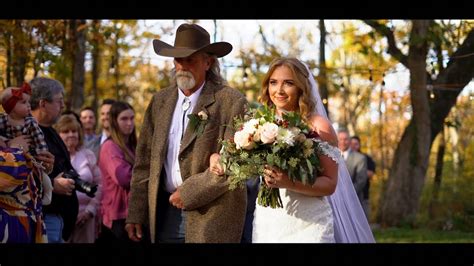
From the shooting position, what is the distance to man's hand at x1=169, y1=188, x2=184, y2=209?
21.7 feet

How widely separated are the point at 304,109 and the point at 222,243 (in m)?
1.10

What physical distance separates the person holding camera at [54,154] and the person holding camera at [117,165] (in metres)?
0.81

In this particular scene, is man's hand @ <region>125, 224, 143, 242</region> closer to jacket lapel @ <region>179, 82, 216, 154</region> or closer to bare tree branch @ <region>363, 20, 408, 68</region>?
jacket lapel @ <region>179, 82, 216, 154</region>

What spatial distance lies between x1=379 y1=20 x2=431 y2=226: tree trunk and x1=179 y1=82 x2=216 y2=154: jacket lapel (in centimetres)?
1319

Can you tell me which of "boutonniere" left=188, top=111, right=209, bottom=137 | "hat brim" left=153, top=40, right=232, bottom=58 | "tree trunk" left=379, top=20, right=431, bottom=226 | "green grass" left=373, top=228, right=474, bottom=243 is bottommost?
"green grass" left=373, top=228, right=474, bottom=243

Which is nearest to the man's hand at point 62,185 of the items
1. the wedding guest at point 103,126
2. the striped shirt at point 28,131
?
the striped shirt at point 28,131

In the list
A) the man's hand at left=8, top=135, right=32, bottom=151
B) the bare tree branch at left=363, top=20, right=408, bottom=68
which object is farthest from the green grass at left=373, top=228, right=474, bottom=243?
the man's hand at left=8, top=135, right=32, bottom=151

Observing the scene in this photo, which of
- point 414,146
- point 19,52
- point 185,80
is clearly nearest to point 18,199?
point 185,80

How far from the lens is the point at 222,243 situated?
649 centimetres

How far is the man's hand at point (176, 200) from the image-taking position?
6602 mm

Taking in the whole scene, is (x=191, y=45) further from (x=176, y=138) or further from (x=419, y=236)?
(x=419, y=236)

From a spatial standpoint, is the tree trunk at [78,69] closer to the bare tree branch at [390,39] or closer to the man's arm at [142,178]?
the bare tree branch at [390,39]
